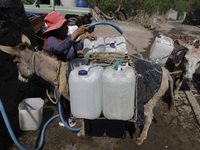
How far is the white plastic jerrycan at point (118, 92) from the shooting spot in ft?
6.83

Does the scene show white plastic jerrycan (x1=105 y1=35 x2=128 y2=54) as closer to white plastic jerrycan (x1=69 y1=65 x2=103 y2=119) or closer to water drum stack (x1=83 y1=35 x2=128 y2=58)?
water drum stack (x1=83 y1=35 x2=128 y2=58)

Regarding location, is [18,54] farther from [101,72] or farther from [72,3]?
[72,3]

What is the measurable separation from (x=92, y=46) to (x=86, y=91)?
48.1 inches

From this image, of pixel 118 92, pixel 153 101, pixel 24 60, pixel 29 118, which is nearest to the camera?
pixel 118 92

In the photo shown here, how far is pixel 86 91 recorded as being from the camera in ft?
7.00

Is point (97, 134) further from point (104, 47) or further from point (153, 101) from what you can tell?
point (104, 47)

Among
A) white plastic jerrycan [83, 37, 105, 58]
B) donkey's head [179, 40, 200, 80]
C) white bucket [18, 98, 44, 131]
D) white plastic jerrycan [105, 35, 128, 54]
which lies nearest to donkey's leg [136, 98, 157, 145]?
white plastic jerrycan [105, 35, 128, 54]

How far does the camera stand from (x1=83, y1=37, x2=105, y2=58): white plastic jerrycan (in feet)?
9.78

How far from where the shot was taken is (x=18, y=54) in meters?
2.60

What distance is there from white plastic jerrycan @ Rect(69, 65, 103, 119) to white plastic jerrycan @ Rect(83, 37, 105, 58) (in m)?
0.74

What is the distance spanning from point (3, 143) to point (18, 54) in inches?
69.4

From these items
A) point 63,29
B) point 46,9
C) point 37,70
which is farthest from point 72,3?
point 37,70

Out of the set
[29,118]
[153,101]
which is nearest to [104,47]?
[153,101]

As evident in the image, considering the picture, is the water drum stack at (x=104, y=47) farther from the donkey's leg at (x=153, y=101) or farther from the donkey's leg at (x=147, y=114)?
the donkey's leg at (x=147, y=114)
